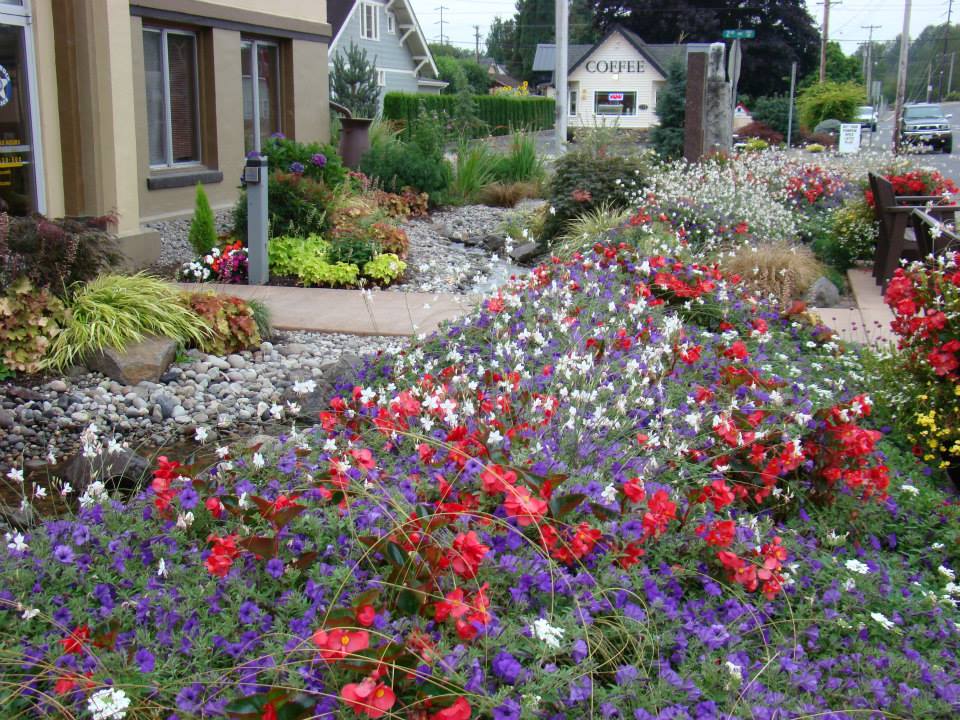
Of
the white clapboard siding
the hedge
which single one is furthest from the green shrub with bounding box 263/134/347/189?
the white clapboard siding

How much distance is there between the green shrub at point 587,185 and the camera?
1143 centimetres

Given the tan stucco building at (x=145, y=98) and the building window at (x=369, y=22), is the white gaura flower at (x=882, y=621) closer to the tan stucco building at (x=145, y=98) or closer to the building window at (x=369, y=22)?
the tan stucco building at (x=145, y=98)

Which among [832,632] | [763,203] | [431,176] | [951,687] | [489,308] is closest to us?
[951,687]

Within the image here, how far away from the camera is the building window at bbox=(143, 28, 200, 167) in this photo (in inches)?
445

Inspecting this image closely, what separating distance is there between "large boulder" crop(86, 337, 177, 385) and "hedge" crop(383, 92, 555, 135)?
2402cm

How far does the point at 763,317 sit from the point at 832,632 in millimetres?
3809

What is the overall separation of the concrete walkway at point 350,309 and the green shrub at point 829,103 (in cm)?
3809

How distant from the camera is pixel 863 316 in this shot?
7.79 metres

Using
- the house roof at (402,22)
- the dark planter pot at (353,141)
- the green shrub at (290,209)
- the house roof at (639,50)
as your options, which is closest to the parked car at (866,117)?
the house roof at (639,50)

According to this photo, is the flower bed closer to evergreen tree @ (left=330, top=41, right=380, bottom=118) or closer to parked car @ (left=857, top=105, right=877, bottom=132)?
evergreen tree @ (left=330, top=41, right=380, bottom=118)

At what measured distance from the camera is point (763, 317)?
6.26m

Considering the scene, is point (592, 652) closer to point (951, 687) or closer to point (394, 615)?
point (394, 615)

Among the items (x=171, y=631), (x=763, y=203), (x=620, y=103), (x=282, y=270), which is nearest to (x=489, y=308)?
(x=171, y=631)

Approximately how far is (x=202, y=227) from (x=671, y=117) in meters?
17.7
